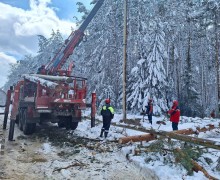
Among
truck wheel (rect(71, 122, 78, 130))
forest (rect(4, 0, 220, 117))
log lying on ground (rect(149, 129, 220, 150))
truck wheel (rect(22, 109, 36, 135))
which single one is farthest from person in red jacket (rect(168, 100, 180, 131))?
forest (rect(4, 0, 220, 117))

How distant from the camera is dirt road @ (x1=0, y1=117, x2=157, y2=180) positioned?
696 centimetres

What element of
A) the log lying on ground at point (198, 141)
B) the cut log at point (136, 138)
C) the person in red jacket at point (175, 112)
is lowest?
the cut log at point (136, 138)

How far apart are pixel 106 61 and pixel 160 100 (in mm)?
8540

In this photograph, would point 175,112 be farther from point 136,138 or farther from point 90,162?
point 90,162

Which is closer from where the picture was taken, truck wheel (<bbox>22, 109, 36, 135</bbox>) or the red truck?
the red truck

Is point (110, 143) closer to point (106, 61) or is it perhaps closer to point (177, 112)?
point (177, 112)

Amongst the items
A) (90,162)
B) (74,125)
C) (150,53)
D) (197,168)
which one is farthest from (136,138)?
(150,53)

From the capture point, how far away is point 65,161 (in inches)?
321

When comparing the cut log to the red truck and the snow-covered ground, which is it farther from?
the red truck

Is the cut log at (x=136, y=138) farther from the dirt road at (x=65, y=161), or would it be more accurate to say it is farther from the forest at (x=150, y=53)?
the forest at (x=150, y=53)

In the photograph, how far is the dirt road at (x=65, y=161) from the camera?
22.8 feet

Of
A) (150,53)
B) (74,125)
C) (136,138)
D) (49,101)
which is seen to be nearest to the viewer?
(136,138)

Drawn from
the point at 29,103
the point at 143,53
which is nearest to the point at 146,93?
the point at 143,53

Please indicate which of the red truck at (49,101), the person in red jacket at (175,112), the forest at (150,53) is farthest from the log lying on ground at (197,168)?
the forest at (150,53)
